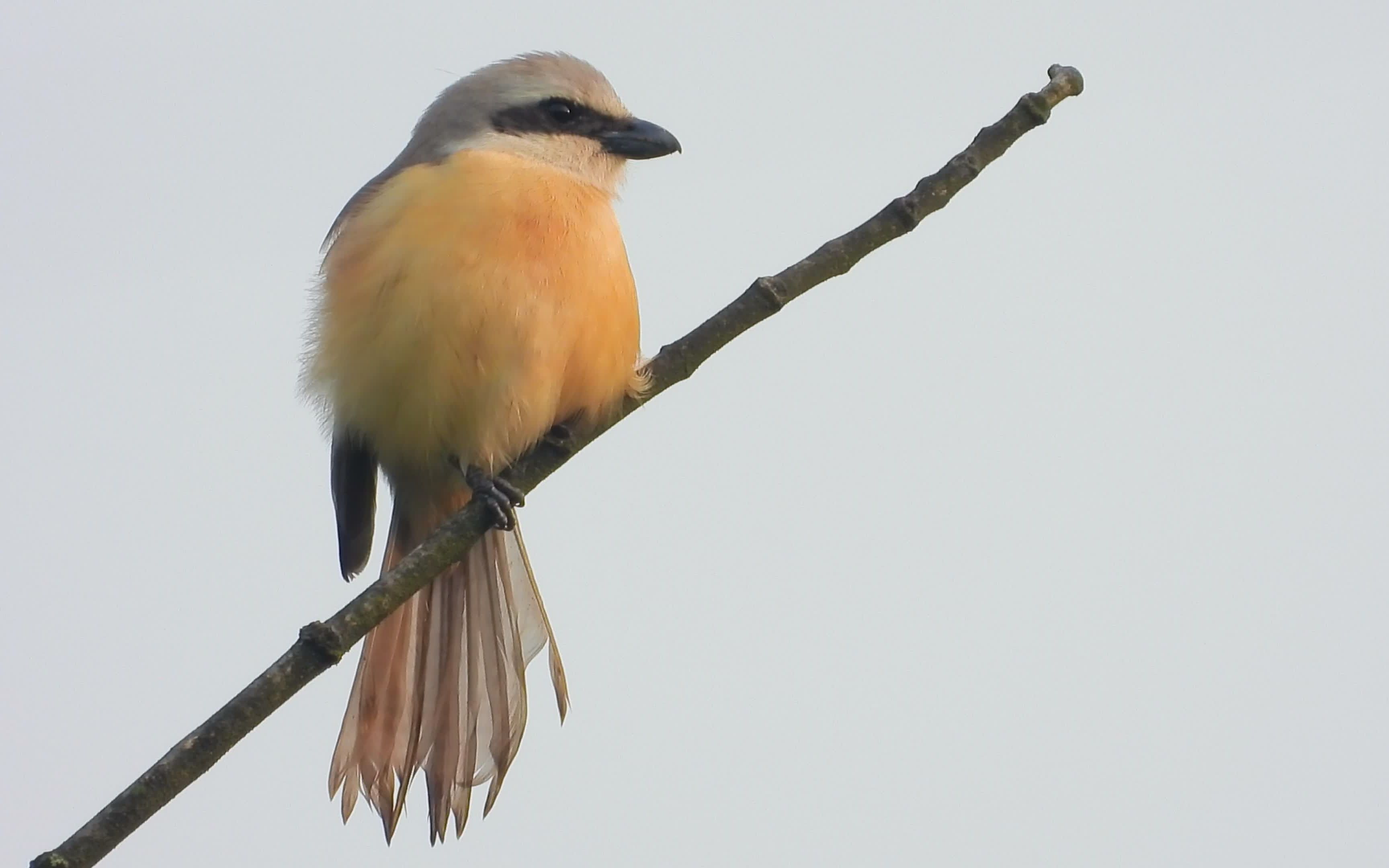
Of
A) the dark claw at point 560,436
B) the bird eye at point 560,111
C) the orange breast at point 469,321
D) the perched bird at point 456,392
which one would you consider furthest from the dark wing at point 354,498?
the bird eye at point 560,111

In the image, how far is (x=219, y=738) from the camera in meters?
2.60

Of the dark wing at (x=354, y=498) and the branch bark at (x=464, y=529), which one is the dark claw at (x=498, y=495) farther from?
the dark wing at (x=354, y=498)

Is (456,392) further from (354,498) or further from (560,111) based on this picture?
(560,111)

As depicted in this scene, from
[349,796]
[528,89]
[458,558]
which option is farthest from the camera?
[528,89]

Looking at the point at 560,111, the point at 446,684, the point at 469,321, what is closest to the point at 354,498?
the point at 446,684

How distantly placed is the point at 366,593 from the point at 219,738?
477mm

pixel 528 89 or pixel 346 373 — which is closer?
pixel 346 373

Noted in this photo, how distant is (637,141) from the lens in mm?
4922

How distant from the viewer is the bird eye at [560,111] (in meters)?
4.90

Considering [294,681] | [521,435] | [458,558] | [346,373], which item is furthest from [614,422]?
[294,681]

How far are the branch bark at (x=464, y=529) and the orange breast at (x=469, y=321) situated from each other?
0.15 metres

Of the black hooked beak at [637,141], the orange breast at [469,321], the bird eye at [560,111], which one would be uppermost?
the bird eye at [560,111]

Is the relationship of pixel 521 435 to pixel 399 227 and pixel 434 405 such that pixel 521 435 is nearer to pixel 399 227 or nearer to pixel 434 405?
pixel 434 405

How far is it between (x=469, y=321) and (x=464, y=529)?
0.84 metres
